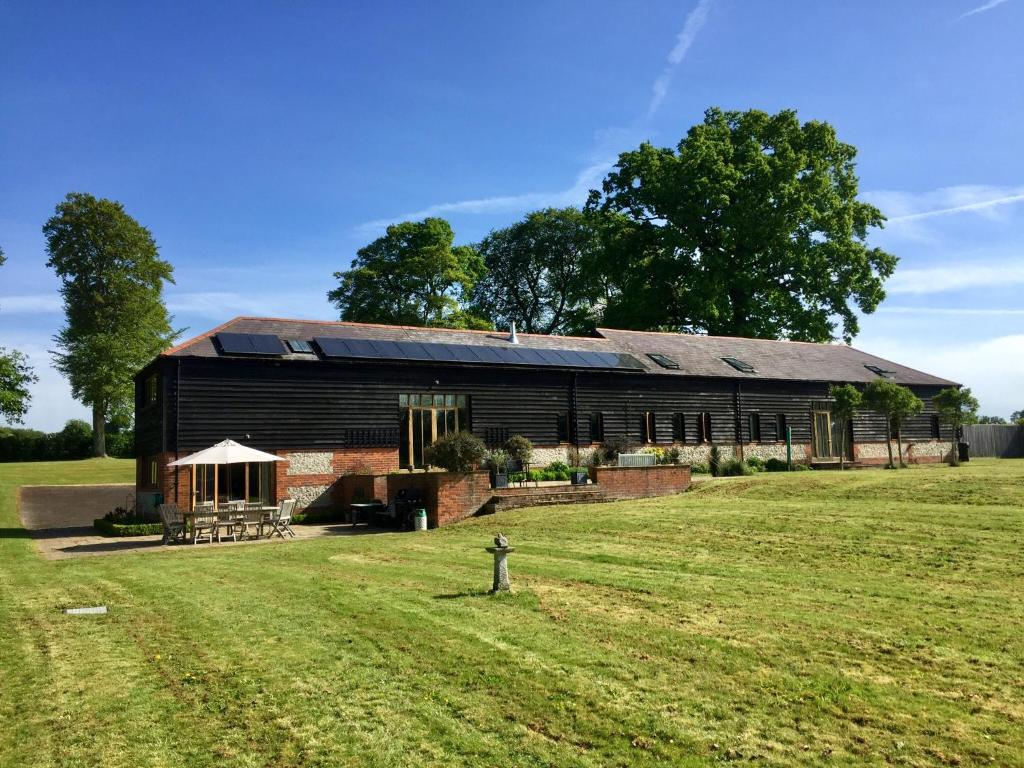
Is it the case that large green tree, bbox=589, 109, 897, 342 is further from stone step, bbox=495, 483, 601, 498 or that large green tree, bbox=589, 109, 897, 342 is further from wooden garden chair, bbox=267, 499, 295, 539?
wooden garden chair, bbox=267, 499, 295, 539

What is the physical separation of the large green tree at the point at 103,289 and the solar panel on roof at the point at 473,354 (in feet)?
88.7

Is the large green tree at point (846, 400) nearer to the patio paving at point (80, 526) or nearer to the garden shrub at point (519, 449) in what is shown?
the garden shrub at point (519, 449)

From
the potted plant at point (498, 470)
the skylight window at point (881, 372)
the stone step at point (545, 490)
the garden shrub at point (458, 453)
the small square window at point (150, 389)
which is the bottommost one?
the stone step at point (545, 490)

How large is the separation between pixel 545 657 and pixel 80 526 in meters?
20.9

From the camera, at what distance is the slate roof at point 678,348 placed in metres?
24.4

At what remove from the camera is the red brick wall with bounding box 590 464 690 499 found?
2198 centimetres

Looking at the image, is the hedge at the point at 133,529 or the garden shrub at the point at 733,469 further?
the garden shrub at the point at 733,469

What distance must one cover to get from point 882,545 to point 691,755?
28.4 feet

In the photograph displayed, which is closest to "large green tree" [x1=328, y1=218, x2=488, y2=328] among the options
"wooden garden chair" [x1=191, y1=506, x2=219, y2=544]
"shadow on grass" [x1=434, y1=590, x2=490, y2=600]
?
"wooden garden chair" [x1=191, y1=506, x2=219, y2=544]

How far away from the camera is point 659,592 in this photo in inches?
367

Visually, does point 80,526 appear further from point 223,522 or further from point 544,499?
point 544,499

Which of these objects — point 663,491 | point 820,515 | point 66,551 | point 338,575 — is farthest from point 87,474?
point 820,515

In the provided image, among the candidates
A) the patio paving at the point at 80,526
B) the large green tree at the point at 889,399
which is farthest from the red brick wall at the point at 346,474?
the large green tree at the point at 889,399

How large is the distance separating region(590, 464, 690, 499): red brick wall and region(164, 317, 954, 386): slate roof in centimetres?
680
